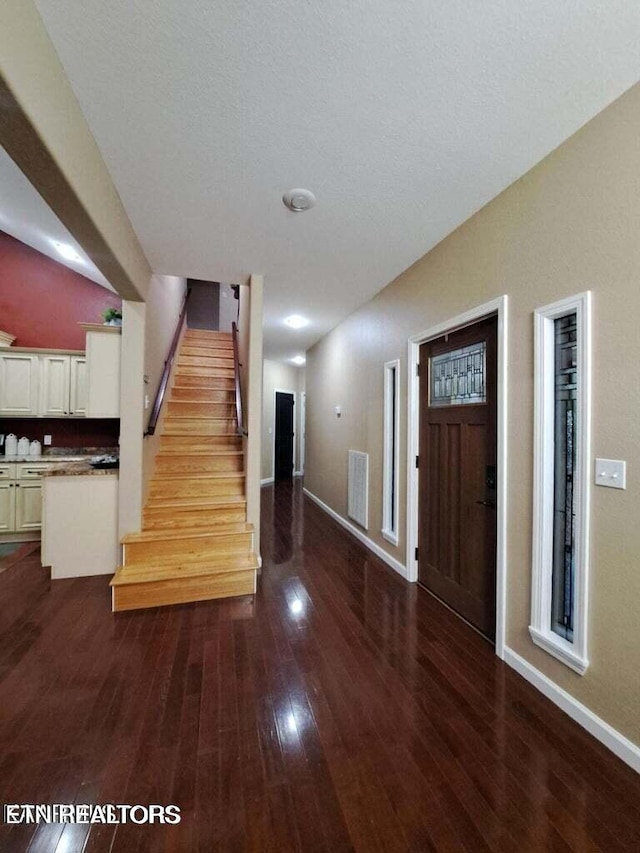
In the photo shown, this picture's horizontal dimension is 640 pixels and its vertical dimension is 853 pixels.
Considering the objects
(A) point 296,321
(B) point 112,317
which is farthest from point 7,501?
(A) point 296,321

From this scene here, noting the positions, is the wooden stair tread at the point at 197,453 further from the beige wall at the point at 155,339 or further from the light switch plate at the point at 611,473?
the light switch plate at the point at 611,473

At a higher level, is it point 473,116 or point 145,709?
point 473,116

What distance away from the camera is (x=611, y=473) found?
1.49 m

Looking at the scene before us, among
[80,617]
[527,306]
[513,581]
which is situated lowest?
[80,617]

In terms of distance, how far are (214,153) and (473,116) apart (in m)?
1.29

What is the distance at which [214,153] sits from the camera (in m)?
1.78

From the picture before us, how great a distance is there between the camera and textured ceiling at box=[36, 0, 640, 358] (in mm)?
1193

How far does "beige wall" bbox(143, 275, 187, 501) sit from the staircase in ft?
0.93

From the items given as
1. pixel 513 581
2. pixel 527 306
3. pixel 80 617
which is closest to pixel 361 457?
pixel 513 581

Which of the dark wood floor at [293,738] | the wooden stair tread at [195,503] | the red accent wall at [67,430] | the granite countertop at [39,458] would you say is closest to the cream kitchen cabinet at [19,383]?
the red accent wall at [67,430]

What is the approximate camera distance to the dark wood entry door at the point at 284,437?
8086 mm

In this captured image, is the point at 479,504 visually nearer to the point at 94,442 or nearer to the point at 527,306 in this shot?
the point at 527,306

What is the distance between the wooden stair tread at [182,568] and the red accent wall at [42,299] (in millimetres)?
3374

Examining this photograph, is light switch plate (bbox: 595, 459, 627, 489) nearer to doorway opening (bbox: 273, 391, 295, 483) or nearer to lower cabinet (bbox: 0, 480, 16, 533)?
lower cabinet (bbox: 0, 480, 16, 533)
